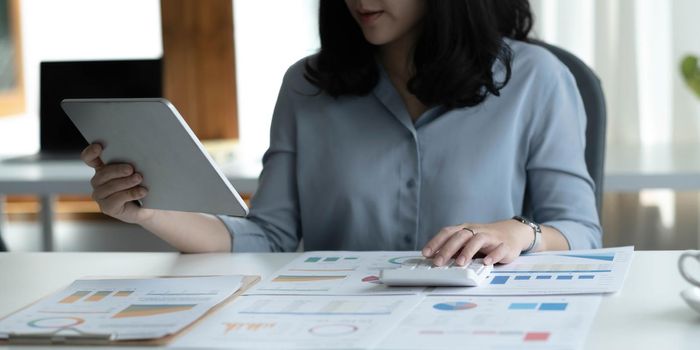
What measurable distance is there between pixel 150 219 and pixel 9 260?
22cm

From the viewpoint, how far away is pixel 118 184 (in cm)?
143

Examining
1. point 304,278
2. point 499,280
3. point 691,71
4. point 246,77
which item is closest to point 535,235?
point 499,280

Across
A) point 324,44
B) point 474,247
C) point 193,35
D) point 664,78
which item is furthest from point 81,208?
point 474,247

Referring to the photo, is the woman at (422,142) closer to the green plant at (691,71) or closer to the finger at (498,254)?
the finger at (498,254)

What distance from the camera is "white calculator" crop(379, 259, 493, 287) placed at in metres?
1.21

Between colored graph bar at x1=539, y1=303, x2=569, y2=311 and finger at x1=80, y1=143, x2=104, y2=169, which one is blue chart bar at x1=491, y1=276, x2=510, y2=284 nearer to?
colored graph bar at x1=539, y1=303, x2=569, y2=311

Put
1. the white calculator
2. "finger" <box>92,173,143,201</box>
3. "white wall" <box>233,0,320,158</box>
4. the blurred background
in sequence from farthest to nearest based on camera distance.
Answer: "white wall" <box>233,0,320,158</box>, the blurred background, "finger" <box>92,173,143,201</box>, the white calculator

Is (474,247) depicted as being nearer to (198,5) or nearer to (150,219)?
(150,219)

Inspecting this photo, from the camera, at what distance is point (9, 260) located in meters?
1.54

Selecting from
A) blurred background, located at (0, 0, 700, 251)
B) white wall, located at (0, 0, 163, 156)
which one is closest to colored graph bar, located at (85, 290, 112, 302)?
blurred background, located at (0, 0, 700, 251)

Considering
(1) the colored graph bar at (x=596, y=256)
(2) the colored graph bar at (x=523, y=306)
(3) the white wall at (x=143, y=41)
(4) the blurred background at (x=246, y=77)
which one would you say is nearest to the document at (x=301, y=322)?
(2) the colored graph bar at (x=523, y=306)

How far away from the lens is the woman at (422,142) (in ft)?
5.46

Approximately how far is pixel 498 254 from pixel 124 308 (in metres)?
0.45

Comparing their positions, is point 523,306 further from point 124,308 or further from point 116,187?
point 116,187
